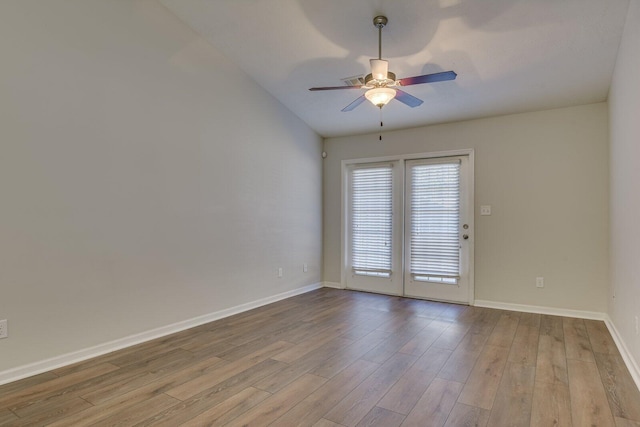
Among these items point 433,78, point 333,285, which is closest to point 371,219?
point 333,285

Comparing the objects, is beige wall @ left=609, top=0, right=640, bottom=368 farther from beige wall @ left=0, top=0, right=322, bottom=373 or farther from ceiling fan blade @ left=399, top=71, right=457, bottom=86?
beige wall @ left=0, top=0, right=322, bottom=373

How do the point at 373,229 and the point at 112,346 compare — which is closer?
the point at 112,346

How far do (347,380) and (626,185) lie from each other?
276 centimetres

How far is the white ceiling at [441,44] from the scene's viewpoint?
2.89 m

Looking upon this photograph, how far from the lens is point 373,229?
5562 mm

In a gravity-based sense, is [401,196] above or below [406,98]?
below

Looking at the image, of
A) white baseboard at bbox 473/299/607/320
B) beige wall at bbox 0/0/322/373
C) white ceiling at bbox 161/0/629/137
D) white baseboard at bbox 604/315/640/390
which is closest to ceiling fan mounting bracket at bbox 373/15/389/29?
white ceiling at bbox 161/0/629/137

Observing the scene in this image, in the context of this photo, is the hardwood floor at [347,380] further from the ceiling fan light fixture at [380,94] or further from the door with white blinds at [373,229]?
the ceiling fan light fixture at [380,94]

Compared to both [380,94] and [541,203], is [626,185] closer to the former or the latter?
[541,203]

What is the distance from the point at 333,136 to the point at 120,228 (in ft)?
12.1

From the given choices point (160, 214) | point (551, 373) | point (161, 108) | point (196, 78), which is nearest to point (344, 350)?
point (551, 373)

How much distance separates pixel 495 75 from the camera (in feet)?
12.2

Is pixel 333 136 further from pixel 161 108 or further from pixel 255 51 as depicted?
pixel 161 108

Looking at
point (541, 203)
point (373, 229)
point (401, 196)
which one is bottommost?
point (373, 229)
